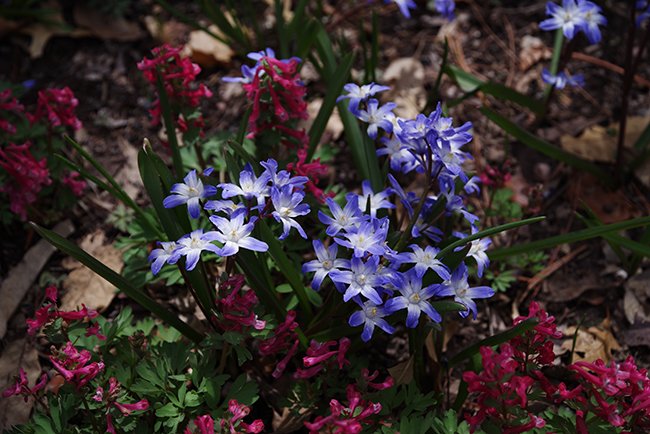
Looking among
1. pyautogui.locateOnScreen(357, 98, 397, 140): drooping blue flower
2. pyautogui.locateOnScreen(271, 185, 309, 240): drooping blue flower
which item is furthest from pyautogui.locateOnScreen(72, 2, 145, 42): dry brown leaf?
pyautogui.locateOnScreen(271, 185, 309, 240): drooping blue flower

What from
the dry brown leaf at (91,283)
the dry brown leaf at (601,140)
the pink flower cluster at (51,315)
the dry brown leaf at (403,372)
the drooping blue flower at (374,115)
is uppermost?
the drooping blue flower at (374,115)

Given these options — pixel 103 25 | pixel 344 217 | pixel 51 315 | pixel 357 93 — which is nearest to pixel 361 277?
pixel 344 217

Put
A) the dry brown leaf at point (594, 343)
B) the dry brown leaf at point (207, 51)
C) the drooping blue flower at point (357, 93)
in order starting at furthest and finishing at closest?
the dry brown leaf at point (207, 51) → the dry brown leaf at point (594, 343) → the drooping blue flower at point (357, 93)

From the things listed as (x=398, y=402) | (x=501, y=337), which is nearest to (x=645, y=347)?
(x=501, y=337)

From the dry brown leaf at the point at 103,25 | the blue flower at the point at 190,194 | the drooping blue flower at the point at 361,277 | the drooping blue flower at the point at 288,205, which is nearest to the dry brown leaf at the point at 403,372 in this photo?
the drooping blue flower at the point at 361,277

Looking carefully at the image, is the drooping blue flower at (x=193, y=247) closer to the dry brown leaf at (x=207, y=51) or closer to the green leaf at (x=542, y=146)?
the green leaf at (x=542, y=146)

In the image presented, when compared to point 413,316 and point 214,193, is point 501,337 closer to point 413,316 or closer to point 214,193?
point 413,316

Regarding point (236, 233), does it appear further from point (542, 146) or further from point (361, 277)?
point (542, 146)
